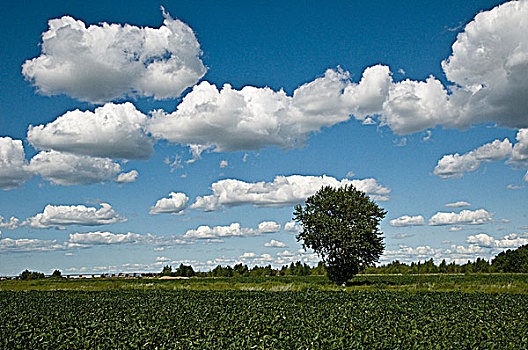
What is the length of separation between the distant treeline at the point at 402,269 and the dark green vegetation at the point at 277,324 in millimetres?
65362

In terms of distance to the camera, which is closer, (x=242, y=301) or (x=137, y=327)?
(x=137, y=327)

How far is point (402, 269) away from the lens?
109062 millimetres

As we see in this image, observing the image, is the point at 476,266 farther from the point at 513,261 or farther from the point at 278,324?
the point at 278,324

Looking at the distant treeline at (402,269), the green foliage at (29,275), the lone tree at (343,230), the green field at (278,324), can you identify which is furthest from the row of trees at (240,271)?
the green field at (278,324)

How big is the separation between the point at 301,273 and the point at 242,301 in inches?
2687

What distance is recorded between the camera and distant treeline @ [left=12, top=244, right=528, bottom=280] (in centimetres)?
9456

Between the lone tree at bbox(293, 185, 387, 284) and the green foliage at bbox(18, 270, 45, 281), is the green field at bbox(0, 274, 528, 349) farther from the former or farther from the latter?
the green foliage at bbox(18, 270, 45, 281)

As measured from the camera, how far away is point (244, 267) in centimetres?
9594

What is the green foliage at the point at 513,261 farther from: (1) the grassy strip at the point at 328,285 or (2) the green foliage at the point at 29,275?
(2) the green foliage at the point at 29,275

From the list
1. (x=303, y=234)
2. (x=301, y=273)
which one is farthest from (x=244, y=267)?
(x=303, y=234)

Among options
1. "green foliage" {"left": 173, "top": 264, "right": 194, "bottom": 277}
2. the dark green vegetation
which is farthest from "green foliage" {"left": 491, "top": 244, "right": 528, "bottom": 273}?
the dark green vegetation

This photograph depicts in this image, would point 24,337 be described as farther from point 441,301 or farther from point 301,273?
Result: point 301,273

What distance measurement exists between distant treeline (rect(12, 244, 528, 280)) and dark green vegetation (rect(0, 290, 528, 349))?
65362 millimetres

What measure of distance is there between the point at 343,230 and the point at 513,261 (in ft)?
247
